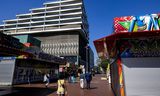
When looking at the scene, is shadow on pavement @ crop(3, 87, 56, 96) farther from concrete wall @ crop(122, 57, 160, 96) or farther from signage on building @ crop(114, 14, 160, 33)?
signage on building @ crop(114, 14, 160, 33)

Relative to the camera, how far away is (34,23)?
93.2 meters

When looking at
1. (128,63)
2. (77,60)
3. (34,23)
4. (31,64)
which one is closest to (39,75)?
(31,64)

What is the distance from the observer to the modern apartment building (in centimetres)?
8656

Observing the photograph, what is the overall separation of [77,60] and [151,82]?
7544cm

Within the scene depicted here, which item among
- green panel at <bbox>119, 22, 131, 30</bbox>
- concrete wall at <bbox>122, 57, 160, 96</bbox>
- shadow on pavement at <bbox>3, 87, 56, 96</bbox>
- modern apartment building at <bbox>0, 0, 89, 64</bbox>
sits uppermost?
modern apartment building at <bbox>0, 0, 89, 64</bbox>

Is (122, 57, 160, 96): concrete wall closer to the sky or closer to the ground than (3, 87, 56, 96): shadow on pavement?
closer to the sky

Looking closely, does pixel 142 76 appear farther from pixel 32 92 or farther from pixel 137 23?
pixel 32 92

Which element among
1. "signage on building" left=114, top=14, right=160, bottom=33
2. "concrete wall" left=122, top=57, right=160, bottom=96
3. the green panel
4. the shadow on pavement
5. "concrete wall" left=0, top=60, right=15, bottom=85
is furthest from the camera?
"concrete wall" left=0, top=60, right=15, bottom=85

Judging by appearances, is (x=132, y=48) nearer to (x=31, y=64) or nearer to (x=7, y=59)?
(x=7, y=59)

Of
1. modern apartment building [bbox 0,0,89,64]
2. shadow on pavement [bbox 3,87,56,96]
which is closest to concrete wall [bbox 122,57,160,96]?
shadow on pavement [bbox 3,87,56,96]

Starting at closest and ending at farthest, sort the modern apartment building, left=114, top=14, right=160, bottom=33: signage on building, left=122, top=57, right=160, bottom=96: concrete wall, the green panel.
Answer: left=122, top=57, right=160, bottom=96: concrete wall → left=114, top=14, right=160, bottom=33: signage on building → the green panel → the modern apartment building

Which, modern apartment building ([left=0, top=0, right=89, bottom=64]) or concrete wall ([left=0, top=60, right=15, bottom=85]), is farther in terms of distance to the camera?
modern apartment building ([left=0, top=0, right=89, bottom=64])

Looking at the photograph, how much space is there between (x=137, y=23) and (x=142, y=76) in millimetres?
2461

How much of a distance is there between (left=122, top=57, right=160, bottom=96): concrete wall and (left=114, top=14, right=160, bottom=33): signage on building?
1403mm
